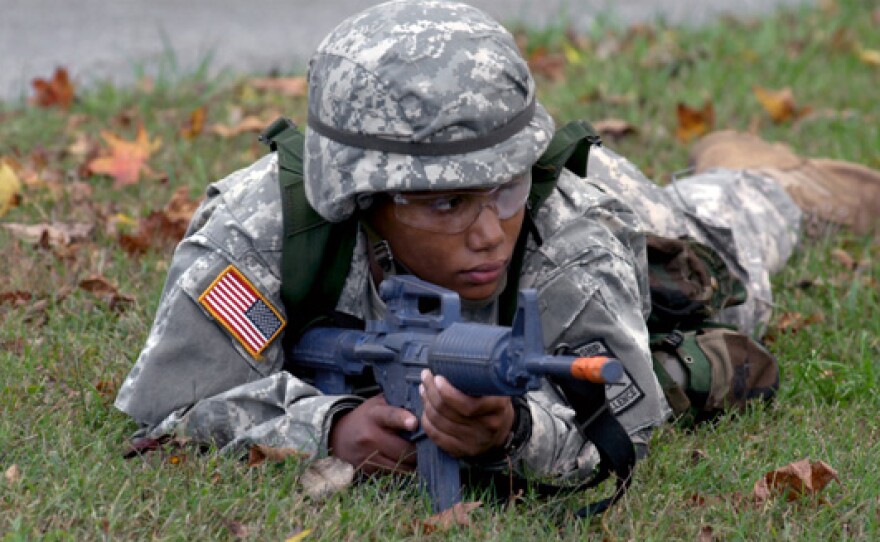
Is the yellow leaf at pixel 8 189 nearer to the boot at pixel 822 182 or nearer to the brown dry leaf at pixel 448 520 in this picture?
the boot at pixel 822 182

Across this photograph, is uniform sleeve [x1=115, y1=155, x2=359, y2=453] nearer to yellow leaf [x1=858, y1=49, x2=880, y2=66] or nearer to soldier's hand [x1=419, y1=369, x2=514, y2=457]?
soldier's hand [x1=419, y1=369, x2=514, y2=457]

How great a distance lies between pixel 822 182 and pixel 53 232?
2.75m

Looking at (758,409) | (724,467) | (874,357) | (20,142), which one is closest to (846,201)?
(874,357)

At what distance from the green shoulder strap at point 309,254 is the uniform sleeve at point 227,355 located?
4 centimetres

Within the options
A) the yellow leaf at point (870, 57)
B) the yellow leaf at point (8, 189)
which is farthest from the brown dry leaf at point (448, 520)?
the yellow leaf at point (870, 57)

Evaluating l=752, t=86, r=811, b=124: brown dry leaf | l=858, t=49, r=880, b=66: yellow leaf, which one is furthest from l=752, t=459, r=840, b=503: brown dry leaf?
l=858, t=49, r=880, b=66: yellow leaf

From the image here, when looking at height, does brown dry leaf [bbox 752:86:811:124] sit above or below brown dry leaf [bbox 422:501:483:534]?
below

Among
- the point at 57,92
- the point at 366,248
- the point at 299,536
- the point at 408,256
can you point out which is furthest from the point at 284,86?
the point at 299,536

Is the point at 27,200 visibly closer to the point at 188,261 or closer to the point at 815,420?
the point at 188,261

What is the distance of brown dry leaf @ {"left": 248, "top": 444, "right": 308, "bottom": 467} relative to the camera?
128 inches

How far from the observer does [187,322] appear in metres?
3.41

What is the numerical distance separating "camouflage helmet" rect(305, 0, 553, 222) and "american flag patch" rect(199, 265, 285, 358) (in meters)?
0.29

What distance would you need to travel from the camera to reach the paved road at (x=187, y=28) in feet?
24.1

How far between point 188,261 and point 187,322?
0.54ft
